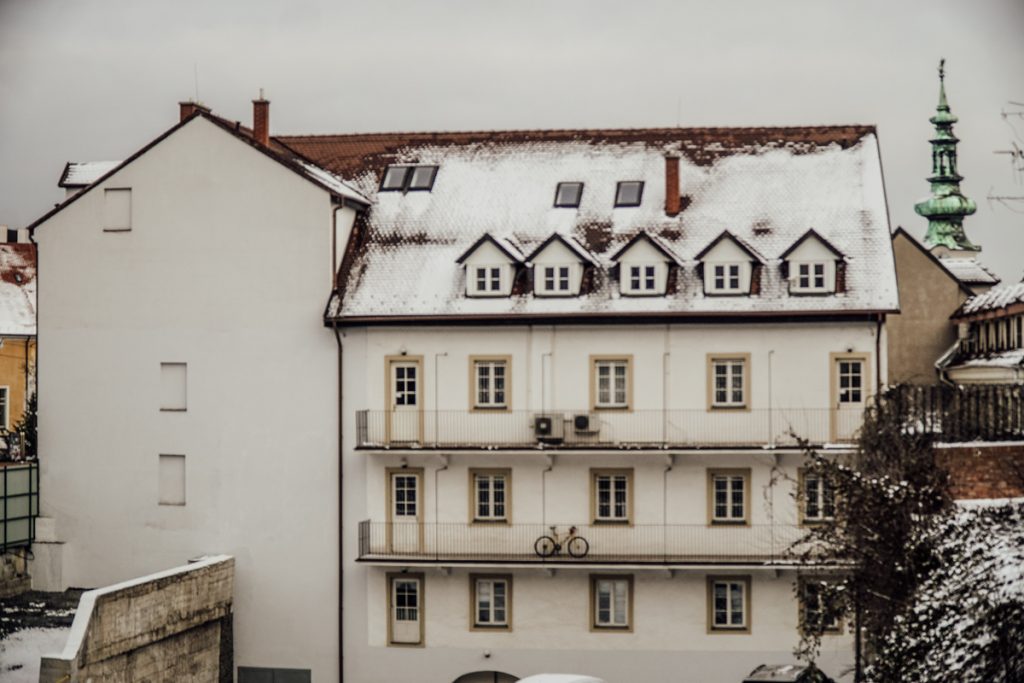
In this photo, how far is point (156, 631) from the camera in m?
35.8

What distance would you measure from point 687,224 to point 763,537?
7.58m

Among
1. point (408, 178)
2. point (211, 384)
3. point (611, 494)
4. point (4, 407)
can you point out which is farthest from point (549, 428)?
point (4, 407)

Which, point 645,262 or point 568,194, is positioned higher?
point 568,194

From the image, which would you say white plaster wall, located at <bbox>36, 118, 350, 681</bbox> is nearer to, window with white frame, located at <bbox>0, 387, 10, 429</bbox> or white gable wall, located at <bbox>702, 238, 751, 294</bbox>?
white gable wall, located at <bbox>702, 238, 751, 294</bbox>

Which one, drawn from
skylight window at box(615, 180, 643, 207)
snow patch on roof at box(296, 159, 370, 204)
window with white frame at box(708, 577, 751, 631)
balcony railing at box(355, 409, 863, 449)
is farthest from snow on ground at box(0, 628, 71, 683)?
skylight window at box(615, 180, 643, 207)

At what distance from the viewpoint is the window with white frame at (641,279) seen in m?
39.2

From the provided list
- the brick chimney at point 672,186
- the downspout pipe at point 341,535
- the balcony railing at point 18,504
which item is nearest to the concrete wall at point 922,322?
the brick chimney at point 672,186

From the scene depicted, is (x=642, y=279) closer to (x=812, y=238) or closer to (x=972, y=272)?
(x=812, y=238)

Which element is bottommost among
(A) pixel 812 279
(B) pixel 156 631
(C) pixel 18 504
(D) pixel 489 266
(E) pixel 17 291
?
(B) pixel 156 631

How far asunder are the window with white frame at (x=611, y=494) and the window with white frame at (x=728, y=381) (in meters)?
2.67

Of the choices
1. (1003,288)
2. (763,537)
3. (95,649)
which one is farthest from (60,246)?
(1003,288)

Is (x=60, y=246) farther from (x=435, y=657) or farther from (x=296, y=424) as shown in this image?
(x=435, y=657)

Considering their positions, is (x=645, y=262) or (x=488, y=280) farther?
(x=488, y=280)

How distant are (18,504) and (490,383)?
11.7m
